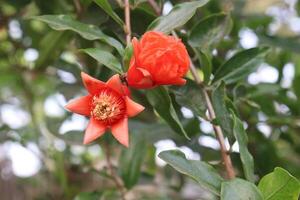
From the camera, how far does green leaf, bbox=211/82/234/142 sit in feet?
2.76

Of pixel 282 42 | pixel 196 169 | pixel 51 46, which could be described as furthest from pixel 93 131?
pixel 282 42

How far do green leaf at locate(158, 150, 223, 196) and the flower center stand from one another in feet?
0.28

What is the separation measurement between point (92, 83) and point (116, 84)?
0.12 ft

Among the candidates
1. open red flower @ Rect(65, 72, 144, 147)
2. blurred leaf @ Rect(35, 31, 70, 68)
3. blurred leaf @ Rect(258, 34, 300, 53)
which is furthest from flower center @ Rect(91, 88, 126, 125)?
blurred leaf @ Rect(258, 34, 300, 53)

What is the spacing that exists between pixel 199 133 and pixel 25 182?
666mm

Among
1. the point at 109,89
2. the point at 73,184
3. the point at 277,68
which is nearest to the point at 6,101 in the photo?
the point at 73,184

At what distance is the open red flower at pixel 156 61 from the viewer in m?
0.71

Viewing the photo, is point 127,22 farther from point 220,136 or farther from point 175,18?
point 220,136

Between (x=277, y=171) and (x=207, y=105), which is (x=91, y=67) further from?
(x=277, y=171)

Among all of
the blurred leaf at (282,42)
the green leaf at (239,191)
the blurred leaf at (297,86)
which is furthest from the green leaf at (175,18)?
the blurred leaf at (297,86)

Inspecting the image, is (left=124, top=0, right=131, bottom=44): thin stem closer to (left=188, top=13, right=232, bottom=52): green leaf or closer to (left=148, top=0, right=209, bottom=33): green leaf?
(left=148, top=0, right=209, bottom=33): green leaf

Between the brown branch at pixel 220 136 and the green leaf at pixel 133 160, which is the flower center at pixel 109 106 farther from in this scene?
the green leaf at pixel 133 160

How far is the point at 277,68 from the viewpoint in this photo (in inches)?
54.4

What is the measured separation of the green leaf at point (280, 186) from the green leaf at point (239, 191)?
3 centimetres
